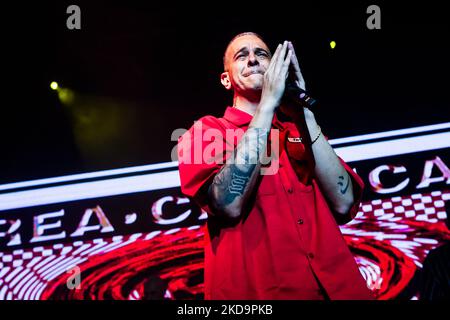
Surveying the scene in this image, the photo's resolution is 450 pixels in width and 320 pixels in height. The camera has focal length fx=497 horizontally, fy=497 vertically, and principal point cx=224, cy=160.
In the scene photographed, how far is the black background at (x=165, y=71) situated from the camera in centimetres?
317

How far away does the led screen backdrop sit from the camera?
9.53 feet

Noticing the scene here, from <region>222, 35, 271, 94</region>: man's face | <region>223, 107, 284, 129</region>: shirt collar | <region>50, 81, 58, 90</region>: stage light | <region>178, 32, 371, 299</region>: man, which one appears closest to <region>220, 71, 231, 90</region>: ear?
<region>222, 35, 271, 94</region>: man's face

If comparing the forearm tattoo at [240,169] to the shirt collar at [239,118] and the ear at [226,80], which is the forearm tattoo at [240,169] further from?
the ear at [226,80]

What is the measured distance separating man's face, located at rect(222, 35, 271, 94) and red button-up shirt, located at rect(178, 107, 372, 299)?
0.29 metres

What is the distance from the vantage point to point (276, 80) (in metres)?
1.49

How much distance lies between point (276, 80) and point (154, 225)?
184 cm

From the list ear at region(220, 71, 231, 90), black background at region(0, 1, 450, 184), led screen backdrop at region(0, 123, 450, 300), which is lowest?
led screen backdrop at region(0, 123, 450, 300)

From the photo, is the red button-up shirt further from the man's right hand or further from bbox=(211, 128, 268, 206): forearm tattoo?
the man's right hand

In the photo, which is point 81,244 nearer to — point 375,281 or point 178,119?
point 178,119

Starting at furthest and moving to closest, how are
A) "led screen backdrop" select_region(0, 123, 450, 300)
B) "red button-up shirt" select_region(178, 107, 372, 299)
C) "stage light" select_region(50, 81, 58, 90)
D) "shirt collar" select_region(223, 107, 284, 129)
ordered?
"stage light" select_region(50, 81, 58, 90), "led screen backdrop" select_region(0, 123, 450, 300), "shirt collar" select_region(223, 107, 284, 129), "red button-up shirt" select_region(178, 107, 372, 299)

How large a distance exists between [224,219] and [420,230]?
6.15 feet

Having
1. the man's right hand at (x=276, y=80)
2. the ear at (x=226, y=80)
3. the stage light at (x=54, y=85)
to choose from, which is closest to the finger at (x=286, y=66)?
the man's right hand at (x=276, y=80)

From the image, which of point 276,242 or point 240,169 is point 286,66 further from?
point 276,242
